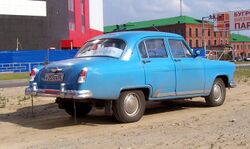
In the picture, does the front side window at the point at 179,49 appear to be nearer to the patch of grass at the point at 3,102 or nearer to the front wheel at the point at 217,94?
the front wheel at the point at 217,94

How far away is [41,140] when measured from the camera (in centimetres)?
816

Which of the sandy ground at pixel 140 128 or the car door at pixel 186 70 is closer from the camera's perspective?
the sandy ground at pixel 140 128

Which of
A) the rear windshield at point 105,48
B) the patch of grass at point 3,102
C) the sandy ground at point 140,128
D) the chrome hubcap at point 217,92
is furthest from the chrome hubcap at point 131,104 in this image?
the patch of grass at point 3,102

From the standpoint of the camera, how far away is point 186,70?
36.2 feet

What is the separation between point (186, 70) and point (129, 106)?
6.33ft

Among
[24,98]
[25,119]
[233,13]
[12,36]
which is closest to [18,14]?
[12,36]

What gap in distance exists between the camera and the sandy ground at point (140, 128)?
7.58 metres

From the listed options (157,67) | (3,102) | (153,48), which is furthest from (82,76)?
(3,102)

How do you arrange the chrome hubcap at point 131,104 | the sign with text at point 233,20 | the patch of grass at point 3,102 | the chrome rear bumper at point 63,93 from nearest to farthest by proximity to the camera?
the chrome rear bumper at point 63,93 < the chrome hubcap at point 131,104 < the patch of grass at point 3,102 < the sign with text at point 233,20

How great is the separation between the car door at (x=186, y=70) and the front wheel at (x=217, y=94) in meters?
0.53

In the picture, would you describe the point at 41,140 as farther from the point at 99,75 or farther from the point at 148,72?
the point at 148,72

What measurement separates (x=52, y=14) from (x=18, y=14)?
508 cm

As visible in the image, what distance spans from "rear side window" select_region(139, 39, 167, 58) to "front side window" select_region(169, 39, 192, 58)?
29cm

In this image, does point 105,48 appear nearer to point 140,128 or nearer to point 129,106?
point 129,106
